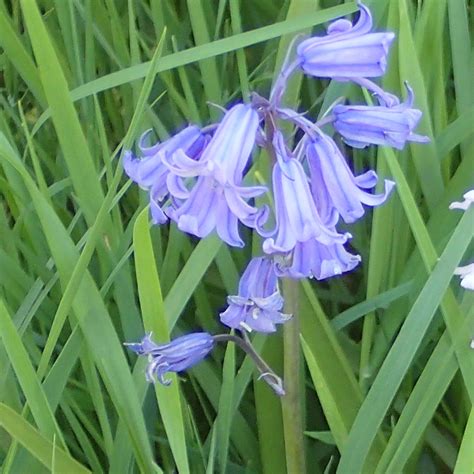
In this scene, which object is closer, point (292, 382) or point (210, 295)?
point (292, 382)

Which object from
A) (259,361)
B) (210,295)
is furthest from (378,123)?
(210,295)

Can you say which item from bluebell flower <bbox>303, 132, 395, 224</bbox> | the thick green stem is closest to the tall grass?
the thick green stem

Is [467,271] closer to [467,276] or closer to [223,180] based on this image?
[467,276]

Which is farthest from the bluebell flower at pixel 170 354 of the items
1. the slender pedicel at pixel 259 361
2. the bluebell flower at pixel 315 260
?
the bluebell flower at pixel 315 260

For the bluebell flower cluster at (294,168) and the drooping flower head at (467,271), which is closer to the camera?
the bluebell flower cluster at (294,168)

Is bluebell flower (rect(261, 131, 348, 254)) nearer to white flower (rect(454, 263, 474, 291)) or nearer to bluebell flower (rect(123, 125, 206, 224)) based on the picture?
bluebell flower (rect(123, 125, 206, 224))

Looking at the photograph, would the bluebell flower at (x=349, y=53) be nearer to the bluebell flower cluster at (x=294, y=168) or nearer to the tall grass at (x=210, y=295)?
the bluebell flower cluster at (x=294, y=168)
